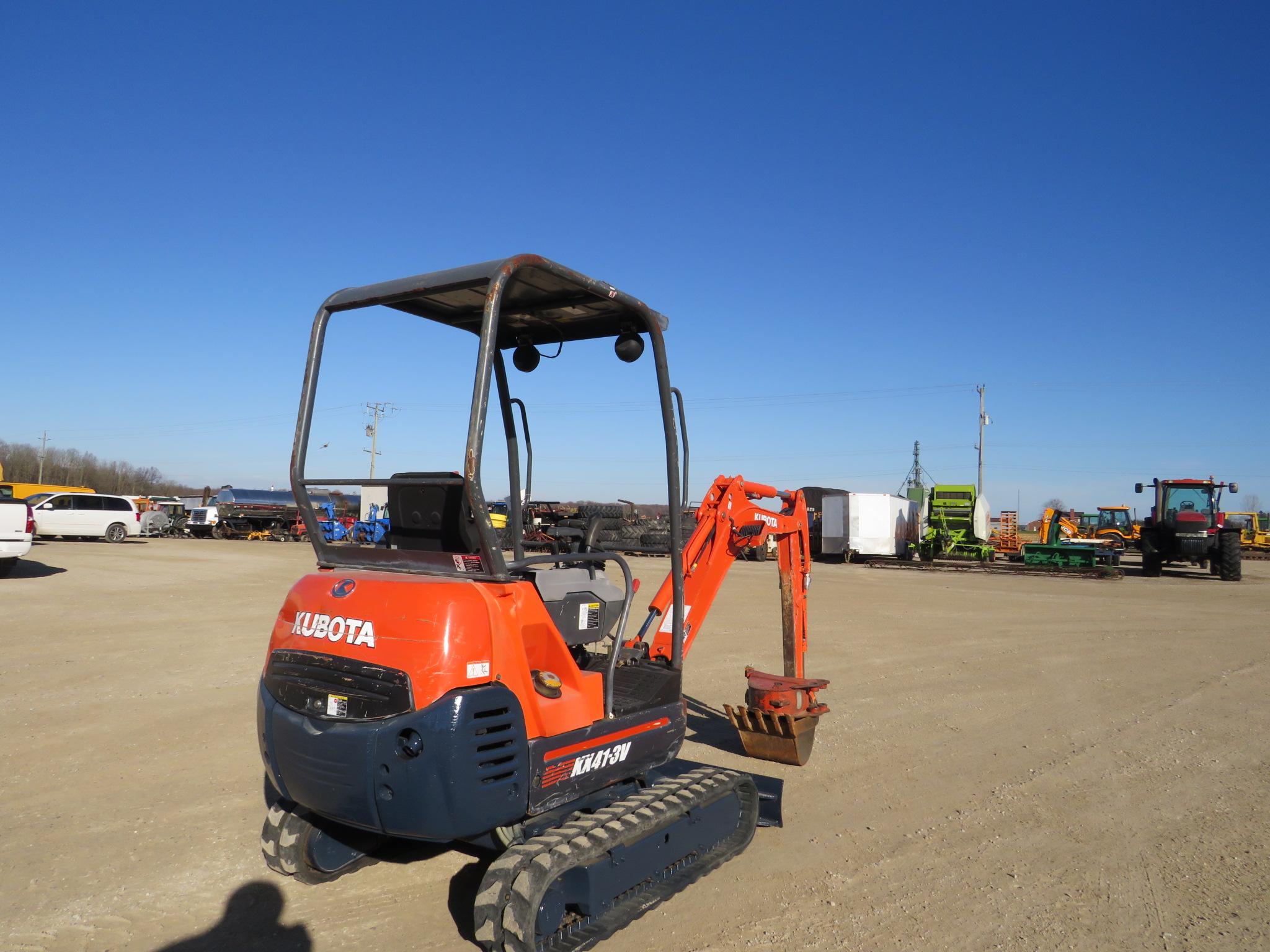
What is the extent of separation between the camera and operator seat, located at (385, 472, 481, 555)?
3.73 meters

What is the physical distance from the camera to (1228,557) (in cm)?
2352

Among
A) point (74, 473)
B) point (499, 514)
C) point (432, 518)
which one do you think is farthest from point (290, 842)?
point (74, 473)

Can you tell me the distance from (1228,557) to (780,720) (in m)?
22.6

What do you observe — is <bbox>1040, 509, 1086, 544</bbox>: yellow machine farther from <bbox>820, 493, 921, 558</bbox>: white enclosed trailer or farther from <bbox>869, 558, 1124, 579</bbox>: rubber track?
<bbox>820, 493, 921, 558</bbox>: white enclosed trailer

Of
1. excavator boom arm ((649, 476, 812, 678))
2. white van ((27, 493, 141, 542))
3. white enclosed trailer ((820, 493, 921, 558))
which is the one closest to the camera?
excavator boom arm ((649, 476, 812, 678))

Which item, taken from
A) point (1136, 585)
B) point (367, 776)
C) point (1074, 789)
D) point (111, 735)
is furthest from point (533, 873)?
point (1136, 585)

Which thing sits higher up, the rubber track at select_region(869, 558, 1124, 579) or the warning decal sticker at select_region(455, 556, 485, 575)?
the warning decal sticker at select_region(455, 556, 485, 575)

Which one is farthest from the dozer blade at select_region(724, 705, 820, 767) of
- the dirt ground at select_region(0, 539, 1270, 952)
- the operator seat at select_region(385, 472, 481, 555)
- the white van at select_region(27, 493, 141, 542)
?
the white van at select_region(27, 493, 141, 542)

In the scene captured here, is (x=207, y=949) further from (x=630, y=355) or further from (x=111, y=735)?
(x=111, y=735)

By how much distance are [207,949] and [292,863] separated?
49 cm

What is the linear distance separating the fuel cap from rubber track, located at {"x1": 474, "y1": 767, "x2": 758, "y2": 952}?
1.91ft

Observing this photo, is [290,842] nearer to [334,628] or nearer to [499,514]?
[334,628]

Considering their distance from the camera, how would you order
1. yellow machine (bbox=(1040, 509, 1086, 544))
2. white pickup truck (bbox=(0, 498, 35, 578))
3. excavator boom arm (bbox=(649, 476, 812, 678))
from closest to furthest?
excavator boom arm (bbox=(649, 476, 812, 678))
white pickup truck (bbox=(0, 498, 35, 578))
yellow machine (bbox=(1040, 509, 1086, 544))

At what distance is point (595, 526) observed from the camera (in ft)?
14.7
